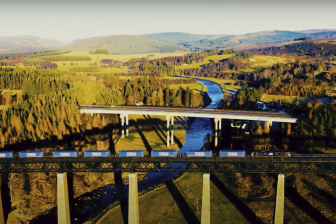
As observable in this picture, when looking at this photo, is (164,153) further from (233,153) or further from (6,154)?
(6,154)

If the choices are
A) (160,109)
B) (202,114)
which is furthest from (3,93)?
(202,114)

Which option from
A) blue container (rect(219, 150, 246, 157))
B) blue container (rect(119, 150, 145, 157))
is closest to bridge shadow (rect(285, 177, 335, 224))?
blue container (rect(219, 150, 246, 157))

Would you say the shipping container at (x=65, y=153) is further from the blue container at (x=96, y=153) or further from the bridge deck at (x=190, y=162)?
the blue container at (x=96, y=153)

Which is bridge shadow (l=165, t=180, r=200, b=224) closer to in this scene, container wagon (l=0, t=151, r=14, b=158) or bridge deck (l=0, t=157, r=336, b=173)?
bridge deck (l=0, t=157, r=336, b=173)

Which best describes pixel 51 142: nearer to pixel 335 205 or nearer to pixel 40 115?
pixel 40 115

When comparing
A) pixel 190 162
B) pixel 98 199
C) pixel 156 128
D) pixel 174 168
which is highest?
pixel 190 162

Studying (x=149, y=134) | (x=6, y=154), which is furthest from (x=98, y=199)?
(x=149, y=134)
